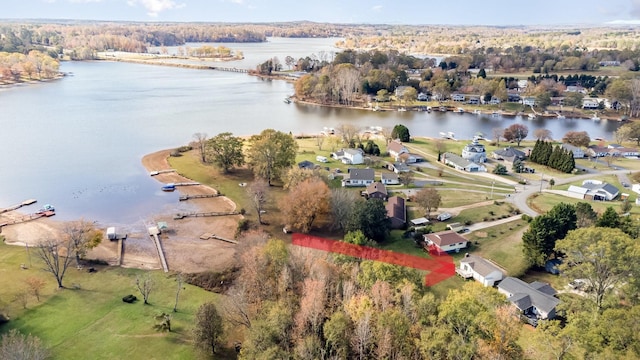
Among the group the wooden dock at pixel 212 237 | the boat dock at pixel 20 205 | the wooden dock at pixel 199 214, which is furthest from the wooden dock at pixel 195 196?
the boat dock at pixel 20 205

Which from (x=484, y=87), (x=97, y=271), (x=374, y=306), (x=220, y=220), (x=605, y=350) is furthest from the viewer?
(x=484, y=87)

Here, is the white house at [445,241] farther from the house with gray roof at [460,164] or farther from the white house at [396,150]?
the white house at [396,150]

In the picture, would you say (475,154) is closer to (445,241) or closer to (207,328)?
(445,241)

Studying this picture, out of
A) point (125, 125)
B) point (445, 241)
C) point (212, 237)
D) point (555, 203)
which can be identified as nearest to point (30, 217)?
point (212, 237)

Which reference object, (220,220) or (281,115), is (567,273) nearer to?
(220,220)

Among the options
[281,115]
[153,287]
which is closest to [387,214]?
[153,287]

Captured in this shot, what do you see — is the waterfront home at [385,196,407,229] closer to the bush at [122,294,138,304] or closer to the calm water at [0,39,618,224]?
the bush at [122,294,138,304]
